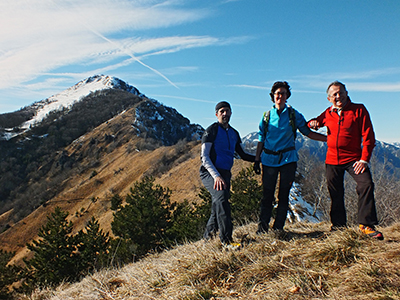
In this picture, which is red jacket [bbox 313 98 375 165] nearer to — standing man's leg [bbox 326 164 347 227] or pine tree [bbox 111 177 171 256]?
standing man's leg [bbox 326 164 347 227]

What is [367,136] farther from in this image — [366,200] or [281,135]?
[281,135]

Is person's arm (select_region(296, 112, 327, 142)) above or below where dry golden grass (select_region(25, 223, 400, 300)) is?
above

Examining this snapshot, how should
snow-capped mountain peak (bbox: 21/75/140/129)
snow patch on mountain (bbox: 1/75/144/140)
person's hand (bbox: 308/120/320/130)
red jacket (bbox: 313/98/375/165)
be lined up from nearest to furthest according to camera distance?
1. red jacket (bbox: 313/98/375/165)
2. person's hand (bbox: 308/120/320/130)
3. snow patch on mountain (bbox: 1/75/144/140)
4. snow-capped mountain peak (bbox: 21/75/140/129)

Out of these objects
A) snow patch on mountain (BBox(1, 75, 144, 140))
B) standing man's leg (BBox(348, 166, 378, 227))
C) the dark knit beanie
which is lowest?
standing man's leg (BBox(348, 166, 378, 227))

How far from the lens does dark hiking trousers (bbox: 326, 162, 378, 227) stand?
124 inches

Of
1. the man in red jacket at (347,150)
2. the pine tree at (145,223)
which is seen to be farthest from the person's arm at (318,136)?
the pine tree at (145,223)

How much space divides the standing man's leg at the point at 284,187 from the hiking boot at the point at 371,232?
944 mm

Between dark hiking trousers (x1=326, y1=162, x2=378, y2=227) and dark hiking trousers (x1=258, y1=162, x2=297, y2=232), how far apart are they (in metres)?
0.52

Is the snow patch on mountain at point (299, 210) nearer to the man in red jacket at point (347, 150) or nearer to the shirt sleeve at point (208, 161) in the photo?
the man in red jacket at point (347, 150)

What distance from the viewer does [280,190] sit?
377cm

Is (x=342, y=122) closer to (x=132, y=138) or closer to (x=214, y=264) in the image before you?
(x=214, y=264)

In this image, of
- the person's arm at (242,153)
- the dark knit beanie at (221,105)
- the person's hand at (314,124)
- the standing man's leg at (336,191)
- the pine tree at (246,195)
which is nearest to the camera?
the standing man's leg at (336,191)

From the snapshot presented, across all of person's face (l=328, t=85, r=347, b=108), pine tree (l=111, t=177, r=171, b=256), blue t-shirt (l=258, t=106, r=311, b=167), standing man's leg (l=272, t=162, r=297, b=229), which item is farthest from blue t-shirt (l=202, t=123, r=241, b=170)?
pine tree (l=111, t=177, r=171, b=256)

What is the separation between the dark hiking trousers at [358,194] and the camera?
316 cm
